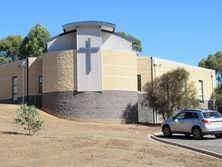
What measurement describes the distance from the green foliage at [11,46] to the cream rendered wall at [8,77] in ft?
97.8

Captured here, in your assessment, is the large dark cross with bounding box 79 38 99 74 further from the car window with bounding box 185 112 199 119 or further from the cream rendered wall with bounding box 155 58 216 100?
the car window with bounding box 185 112 199 119

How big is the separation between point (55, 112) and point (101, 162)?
91.9 ft

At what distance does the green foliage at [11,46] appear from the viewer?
81688mm

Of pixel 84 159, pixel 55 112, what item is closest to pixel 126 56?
pixel 55 112

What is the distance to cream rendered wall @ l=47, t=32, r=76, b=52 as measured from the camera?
142ft

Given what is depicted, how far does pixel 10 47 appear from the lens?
269 feet

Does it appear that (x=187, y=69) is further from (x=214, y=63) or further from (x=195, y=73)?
(x=214, y=63)

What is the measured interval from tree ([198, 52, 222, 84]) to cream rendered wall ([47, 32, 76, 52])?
5004 centimetres

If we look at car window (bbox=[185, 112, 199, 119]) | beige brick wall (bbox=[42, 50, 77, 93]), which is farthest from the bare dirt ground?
beige brick wall (bbox=[42, 50, 77, 93])

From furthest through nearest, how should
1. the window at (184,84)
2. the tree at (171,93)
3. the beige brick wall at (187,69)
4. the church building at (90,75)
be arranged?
the beige brick wall at (187,69) < the window at (184,84) < the tree at (171,93) < the church building at (90,75)

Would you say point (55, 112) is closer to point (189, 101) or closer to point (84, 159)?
point (189, 101)

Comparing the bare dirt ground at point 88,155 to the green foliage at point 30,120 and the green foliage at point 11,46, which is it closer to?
the green foliage at point 30,120

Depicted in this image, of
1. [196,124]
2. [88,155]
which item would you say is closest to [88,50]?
[196,124]

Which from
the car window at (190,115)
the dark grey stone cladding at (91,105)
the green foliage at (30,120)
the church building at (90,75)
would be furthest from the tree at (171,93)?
the green foliage at (30,120)
